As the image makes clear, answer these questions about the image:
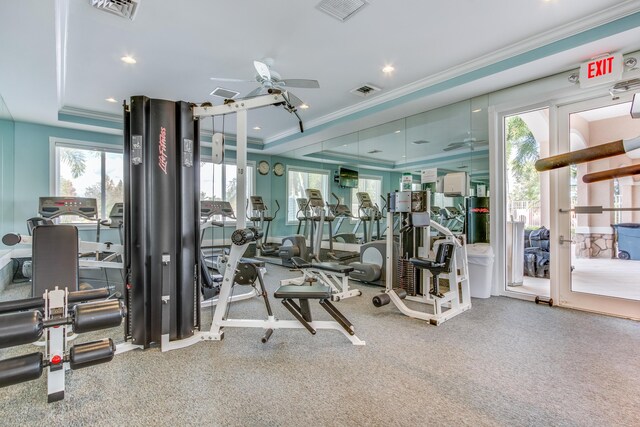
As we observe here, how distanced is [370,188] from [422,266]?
4.02 m

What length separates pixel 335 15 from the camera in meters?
3.09

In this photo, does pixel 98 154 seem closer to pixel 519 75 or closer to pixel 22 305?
pixel 22 305

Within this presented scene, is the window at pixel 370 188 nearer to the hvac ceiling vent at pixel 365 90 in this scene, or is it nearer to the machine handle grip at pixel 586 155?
the hvac ceiling vent at pixel 365 90

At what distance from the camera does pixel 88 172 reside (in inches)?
260

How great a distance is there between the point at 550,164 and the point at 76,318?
6.98 feet

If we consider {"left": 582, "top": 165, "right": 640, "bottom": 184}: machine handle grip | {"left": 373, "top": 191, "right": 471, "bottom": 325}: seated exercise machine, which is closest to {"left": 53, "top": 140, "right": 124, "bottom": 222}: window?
{"left": 373, "top": 191, "right": 471, "bottom": 325}: seated exercise machine

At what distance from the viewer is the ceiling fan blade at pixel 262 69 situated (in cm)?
360

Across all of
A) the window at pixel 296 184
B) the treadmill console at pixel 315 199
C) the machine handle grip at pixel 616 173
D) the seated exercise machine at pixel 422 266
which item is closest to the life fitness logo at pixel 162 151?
the seated exercise machine at pixel 422 266

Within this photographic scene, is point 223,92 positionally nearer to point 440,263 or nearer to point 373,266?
point 373,266

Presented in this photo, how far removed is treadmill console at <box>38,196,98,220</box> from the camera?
14.3ft

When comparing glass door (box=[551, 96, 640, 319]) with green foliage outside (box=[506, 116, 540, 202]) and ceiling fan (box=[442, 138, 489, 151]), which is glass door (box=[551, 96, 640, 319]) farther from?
ceiling fan (box=[442, 138, 489, 151])

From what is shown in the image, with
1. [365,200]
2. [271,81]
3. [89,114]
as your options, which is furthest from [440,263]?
[89,114]

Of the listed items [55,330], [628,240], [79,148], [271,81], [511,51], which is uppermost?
[511,51]

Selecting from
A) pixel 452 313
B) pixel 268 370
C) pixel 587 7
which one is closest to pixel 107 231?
pixel 268 370
